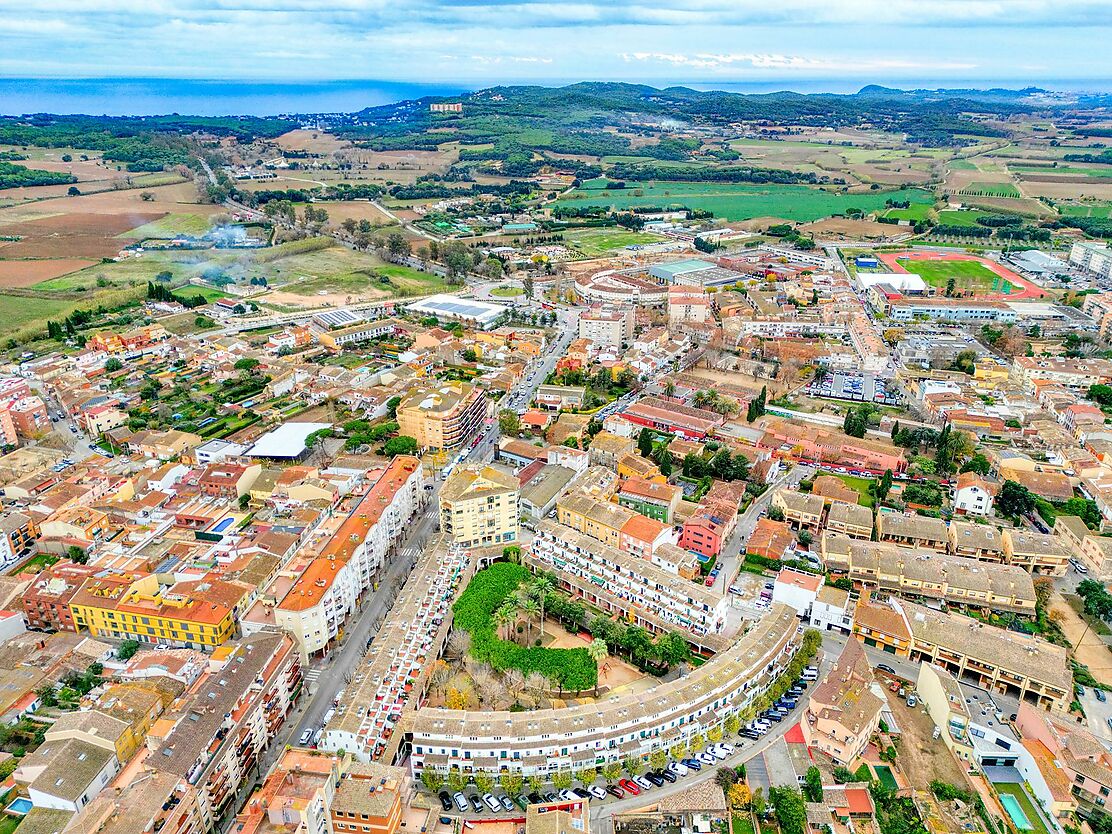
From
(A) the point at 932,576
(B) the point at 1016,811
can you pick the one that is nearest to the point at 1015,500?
(A) the point at 932,576

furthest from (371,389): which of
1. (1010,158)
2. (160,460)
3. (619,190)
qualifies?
(1010,158)

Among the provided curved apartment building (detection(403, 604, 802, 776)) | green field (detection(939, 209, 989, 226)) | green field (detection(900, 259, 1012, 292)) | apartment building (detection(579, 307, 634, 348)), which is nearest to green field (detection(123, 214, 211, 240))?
apartment building (detection(579, 307, 634, 348))

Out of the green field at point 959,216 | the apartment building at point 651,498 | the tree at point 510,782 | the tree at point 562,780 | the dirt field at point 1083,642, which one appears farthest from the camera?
the green field at point 959,216

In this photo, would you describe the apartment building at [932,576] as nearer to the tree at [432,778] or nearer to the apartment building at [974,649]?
the apartment building at [974,649]

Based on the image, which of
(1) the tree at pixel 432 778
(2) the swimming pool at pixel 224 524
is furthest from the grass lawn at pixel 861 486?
(2) the swimming pool at pixel 224 524

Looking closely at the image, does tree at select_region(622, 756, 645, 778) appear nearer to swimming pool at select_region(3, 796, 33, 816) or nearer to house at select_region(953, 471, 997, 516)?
swimming pool at select_region(3, 796, 33, 816)

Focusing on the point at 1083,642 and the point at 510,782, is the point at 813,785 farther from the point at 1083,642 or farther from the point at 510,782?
the point at 1083,642
